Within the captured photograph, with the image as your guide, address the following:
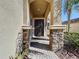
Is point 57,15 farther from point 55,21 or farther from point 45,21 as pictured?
point 45,21

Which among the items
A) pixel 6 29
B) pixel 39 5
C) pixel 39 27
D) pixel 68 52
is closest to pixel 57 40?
pixel 68 52

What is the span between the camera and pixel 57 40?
369 inches

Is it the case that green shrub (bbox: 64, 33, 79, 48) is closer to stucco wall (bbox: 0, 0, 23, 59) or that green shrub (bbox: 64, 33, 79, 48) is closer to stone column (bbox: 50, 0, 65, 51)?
stone column (bbox: 50, 0, 65, 51)

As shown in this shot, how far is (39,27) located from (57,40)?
12.3 metres

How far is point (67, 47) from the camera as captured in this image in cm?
933

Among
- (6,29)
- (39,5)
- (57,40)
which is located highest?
(39,5)

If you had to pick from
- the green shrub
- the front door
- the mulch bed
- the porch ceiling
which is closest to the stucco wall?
the mulch bed

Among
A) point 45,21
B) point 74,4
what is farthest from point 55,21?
point 45,21

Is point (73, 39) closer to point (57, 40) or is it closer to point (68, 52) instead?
point (57, 40)

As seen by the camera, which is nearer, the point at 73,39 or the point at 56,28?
the point at 56,28

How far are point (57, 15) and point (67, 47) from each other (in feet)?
6.80

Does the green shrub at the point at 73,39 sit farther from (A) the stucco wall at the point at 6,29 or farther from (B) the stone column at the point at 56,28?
(A) the stucco wall at the point at 6,29

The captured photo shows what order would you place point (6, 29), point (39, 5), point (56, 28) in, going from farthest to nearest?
point (39, 5) < point (56, 28) < point (6, 29)

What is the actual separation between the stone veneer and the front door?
39.4 ft
